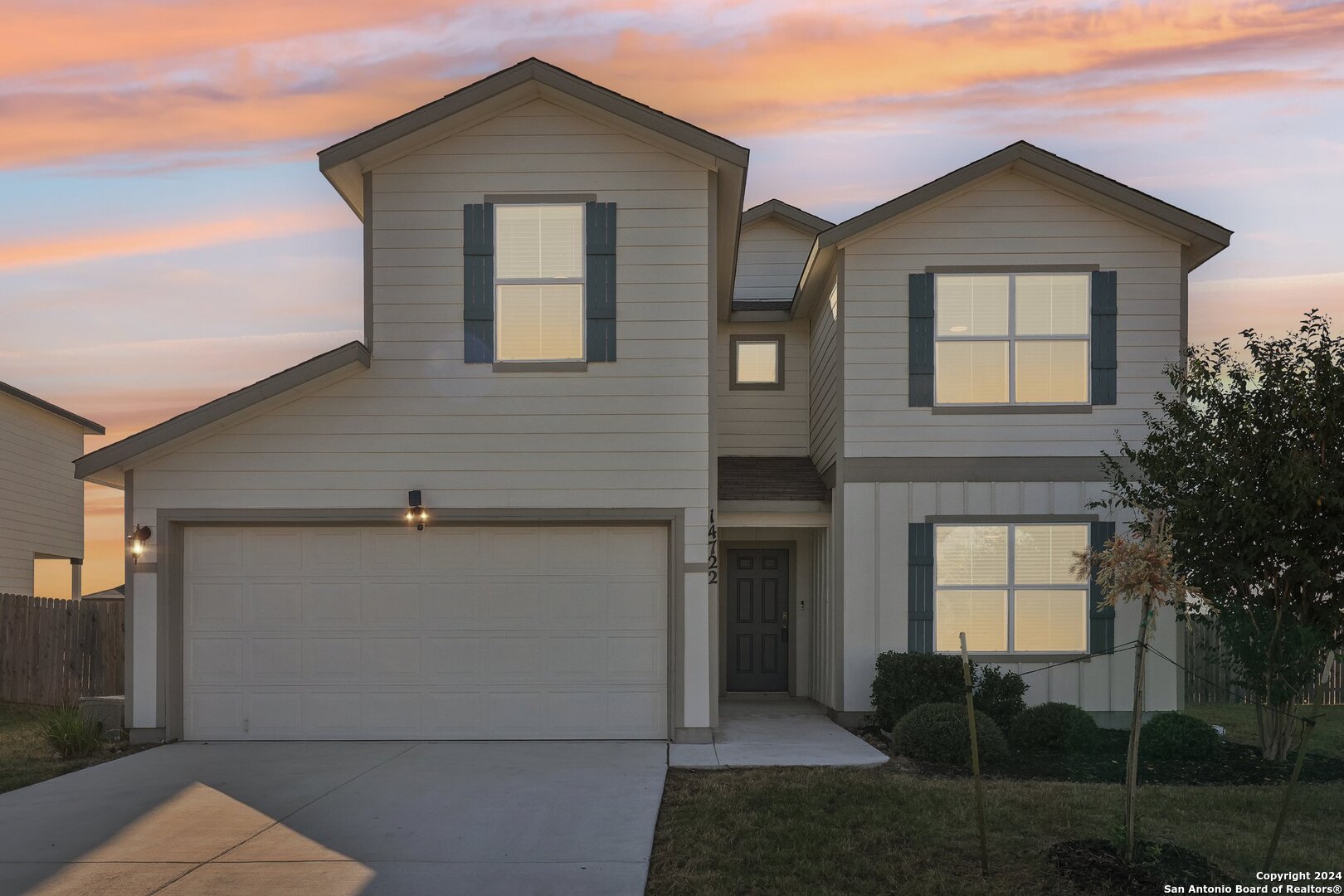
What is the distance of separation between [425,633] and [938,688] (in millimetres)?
5595

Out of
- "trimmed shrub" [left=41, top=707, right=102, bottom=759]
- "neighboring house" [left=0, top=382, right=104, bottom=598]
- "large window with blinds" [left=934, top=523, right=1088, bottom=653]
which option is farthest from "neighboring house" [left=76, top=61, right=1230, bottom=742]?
"neighboring house" [left=0, top=382, right=104, bottom=598]

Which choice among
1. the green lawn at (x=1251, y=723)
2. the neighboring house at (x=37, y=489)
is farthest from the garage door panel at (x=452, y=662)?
the neighboring house at (x=37, y=489)

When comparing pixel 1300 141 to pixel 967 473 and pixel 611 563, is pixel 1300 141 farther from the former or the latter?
pixel 611 563

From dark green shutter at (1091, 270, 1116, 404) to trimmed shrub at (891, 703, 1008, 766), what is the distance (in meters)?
4.44

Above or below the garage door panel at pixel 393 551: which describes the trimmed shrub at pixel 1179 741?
below

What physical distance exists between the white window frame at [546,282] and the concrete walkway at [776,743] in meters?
4.33

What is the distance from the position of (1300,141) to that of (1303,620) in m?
5.93

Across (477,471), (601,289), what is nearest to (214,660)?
(477,471)

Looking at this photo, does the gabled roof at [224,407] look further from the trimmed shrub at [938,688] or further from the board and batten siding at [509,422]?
the trimmed shrub at [938,688]

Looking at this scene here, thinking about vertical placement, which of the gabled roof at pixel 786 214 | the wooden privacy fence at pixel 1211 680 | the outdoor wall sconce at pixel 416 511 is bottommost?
the wooden privacy fence at pixel 1211 680

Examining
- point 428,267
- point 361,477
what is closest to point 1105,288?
point 428,267

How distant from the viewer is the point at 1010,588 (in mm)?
12477

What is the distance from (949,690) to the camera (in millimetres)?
11539

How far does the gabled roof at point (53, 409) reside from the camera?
20.1 m
